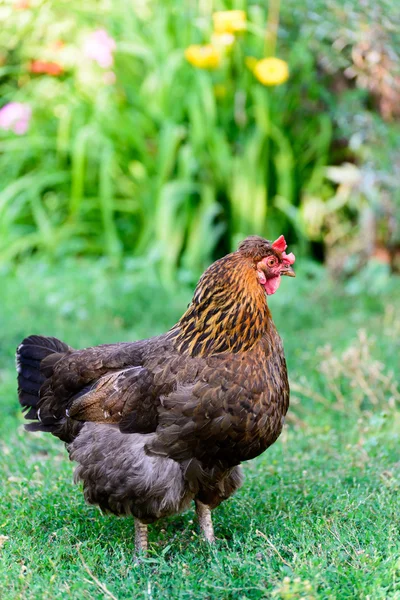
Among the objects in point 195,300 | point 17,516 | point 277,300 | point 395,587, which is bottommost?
point 277,300

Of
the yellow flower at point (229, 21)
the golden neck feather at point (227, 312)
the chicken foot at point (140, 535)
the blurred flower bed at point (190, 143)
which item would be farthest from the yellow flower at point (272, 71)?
the chicken foot at point (140, 535)

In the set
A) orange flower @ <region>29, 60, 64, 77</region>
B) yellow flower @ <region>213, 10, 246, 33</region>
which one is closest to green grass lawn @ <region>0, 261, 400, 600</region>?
yellow flower @ <region>213, 10, 246, 33</region>

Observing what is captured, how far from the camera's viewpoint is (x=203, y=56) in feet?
25.7

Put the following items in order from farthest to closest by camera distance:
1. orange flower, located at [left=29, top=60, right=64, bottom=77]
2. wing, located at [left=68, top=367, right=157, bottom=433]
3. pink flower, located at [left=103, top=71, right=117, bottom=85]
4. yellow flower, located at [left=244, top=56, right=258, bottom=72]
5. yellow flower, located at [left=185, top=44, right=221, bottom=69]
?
1. orange flower, located at [left=29, top=60, right=64, bottom=77]
2. pink flower, located at [left=103, top=71, right=117, bottom=85]
3. yellow flower, located at [left=244, top=56, right=258, bottom=72]
4. yellow flower, located at [left=185, top=44, right=221, bottom=69]
5. wing, located at [left=68, top=367, right=157, bottom=433]

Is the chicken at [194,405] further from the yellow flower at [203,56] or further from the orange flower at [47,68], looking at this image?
the orange flower at [47,68]

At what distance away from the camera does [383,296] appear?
23.8ft

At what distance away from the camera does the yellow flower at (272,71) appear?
7.76 metres

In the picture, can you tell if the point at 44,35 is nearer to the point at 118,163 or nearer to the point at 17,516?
the point at 118,163

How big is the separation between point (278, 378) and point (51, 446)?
1977 millimetres

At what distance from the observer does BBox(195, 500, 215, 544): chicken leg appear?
11.8 feet

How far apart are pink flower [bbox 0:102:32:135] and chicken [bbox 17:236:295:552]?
5.83 metres

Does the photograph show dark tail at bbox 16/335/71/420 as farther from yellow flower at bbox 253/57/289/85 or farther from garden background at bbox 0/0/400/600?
yellow flower at bbox 253/57/289/85

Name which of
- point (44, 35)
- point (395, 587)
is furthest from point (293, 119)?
point (395, 587)

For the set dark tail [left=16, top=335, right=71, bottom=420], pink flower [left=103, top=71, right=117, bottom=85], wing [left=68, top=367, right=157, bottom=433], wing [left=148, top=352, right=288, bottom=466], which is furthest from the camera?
pink flower [left=103, top=71, right=117, bottom=85]
